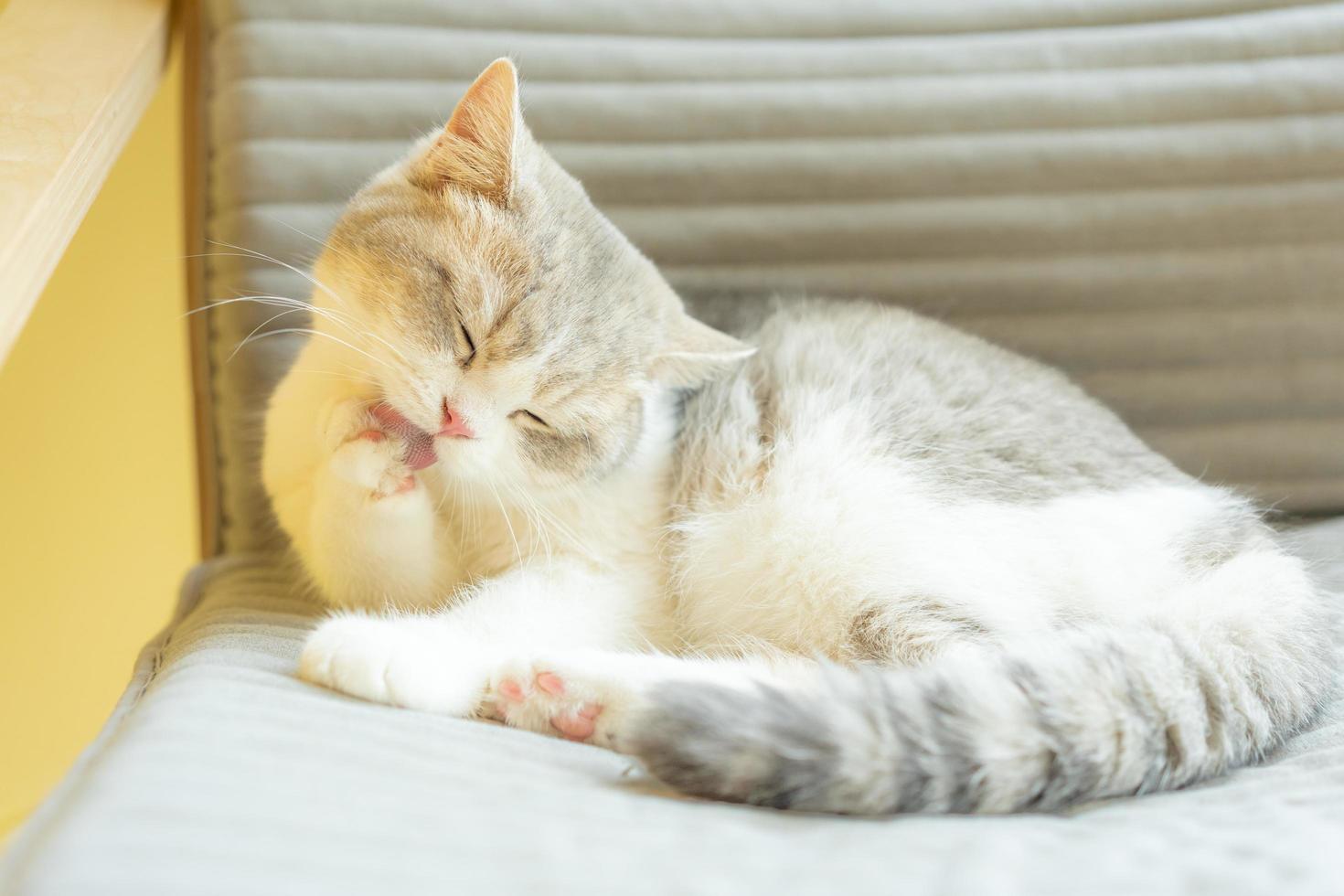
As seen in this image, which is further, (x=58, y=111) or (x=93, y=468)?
(x=93, y=468)

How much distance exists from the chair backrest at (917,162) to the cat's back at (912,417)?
278 millimetres

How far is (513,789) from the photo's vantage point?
93 cm

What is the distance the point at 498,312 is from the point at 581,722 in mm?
537

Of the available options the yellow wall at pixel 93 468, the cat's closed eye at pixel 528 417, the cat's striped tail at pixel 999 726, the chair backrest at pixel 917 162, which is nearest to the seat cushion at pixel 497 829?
the cat's striped tail at pixel 999 726

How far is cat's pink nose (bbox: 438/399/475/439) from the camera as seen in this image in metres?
1.31

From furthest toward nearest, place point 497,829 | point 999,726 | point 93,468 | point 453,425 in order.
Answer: point 93,468, point 453,425, point 999,726, point 497,829

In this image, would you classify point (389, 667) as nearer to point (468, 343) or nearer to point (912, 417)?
point (468, 343)

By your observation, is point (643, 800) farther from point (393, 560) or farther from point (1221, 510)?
point (1221, 510)

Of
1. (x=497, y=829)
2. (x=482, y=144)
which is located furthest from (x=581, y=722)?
(x=482, y=144)

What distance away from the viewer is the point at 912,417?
4.72 ft

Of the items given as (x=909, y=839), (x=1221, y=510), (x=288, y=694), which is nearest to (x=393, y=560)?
(x=288, y=694)

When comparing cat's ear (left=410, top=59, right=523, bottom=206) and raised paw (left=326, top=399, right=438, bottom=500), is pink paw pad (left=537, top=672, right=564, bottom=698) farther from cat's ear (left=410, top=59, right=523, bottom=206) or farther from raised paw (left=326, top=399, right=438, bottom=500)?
cat's ear (left=410, top=59, right=523, bottom=206)

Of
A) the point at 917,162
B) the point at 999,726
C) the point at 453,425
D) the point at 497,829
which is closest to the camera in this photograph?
the point at 497,829

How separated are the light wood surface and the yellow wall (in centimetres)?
49
